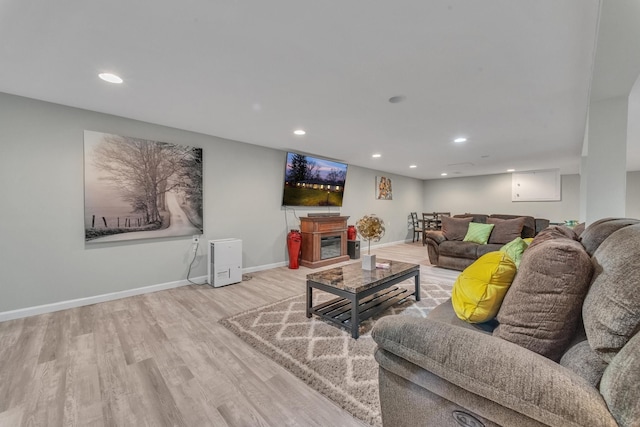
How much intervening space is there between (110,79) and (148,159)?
124 cm

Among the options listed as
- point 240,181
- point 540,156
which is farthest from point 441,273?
point 240,181

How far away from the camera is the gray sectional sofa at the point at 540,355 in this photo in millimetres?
693

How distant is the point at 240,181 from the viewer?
425 cm

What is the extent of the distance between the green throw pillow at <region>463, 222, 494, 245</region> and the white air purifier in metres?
3.96

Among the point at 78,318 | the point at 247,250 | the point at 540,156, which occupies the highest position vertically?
the point at 540,156

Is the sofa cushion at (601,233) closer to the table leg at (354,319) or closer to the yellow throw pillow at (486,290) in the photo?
the yellow throw pillow at (486,290)

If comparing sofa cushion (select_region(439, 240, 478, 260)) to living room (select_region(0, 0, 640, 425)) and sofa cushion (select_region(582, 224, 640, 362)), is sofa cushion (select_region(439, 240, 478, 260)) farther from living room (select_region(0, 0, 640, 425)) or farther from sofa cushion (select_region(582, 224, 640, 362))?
sofa cushion (select_region(582, 224, 640, 362))

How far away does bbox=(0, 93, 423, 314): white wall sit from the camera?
2.56 metres

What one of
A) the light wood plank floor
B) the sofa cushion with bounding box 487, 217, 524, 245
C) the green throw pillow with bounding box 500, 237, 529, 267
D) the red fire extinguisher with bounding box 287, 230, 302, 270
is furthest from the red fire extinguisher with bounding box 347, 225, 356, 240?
the green throw pillow with bounding box 500, 237, 529, 267

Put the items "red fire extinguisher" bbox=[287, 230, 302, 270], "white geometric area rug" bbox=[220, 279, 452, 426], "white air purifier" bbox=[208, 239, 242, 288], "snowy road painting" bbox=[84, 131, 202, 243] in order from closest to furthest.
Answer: "white geometric area rug" bbox=[220, 279, 452, 426] < "snowy road painting" bbox=[84, 131, 202, 243] < "white air purifier" bbox=[208, 239, 242, 288] < "red fire extinguisher" bbox=[287, 230, 302, 270]

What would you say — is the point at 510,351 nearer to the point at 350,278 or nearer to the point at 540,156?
the point at 350,278

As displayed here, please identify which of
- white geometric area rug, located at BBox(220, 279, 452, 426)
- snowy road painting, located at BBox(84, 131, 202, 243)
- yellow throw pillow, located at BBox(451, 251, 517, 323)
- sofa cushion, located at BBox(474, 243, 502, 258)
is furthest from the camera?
sofa cushion, located at BBox(474, 243, 502, 258)

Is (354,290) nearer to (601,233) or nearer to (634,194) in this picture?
(601,233)

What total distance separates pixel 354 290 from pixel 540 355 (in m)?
1.42
